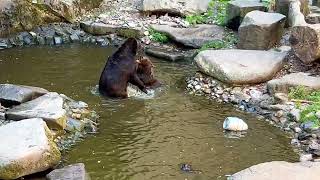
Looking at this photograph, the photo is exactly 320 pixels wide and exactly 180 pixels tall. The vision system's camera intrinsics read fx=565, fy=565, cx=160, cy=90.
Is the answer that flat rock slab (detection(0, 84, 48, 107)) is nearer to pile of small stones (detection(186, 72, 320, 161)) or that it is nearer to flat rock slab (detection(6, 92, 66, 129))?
flat rock slab (detection(6, 92, 66, 129))

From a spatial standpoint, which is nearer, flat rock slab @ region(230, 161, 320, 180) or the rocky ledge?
flat rock slab @ region(230, 161, 320, 180)

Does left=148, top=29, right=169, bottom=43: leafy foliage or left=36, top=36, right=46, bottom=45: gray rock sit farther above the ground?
left=148, top=29, right=169, bottom=43: leafy foliage

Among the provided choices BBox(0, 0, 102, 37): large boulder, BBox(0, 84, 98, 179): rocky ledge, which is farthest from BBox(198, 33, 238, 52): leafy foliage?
BBox(0, 84, 98, 179): rocky ledge

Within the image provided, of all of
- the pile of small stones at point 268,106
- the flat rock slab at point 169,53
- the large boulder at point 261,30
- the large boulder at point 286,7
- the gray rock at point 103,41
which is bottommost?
the gray rock at point 103,41

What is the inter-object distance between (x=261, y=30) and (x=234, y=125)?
3.47 meters

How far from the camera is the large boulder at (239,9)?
42.4 ft

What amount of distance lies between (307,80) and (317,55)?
18.6 inches

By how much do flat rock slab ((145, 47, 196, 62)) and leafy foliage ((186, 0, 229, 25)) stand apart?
1652mm

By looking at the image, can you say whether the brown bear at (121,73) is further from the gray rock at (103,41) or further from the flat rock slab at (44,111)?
the gray rock at (103,41)

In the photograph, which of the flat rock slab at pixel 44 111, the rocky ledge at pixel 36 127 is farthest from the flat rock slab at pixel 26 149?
the flat rock slab at pixel 44 111

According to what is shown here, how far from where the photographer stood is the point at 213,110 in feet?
30.2

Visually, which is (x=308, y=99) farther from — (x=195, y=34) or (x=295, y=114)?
(x=195, y=34)

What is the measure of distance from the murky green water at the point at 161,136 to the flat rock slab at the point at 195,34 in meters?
2.03

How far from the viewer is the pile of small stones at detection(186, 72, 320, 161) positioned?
7.82 m
